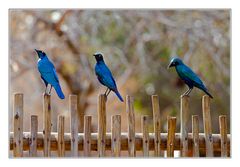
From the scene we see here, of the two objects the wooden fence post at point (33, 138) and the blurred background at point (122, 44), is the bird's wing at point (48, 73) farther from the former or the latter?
the blurred background at point (122, 44)

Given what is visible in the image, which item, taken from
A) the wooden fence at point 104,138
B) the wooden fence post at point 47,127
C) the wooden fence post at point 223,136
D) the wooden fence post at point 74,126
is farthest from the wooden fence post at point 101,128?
the wooden fence post at point 223,136

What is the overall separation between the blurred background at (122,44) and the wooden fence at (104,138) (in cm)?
299

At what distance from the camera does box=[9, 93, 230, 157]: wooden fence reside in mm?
3996

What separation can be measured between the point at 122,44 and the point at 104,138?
13.9ft

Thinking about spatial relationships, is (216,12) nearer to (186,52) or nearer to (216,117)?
(186,52)

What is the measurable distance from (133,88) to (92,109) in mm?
617

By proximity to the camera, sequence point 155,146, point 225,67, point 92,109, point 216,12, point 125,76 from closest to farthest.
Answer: point 155,146 < point 216,12 < point 225,67 < point 125,76 < point 92,109

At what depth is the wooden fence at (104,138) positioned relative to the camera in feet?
13.1

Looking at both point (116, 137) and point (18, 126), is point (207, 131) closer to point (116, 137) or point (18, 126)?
point (116, 137)

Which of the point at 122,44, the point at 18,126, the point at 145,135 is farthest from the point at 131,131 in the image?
the point at 122,44

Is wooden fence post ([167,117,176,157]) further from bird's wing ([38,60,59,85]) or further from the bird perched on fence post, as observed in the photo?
bird's wing ([38,60,59,85])
